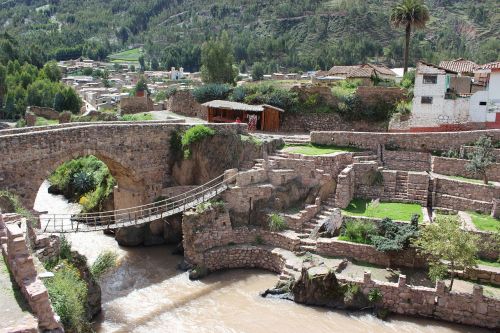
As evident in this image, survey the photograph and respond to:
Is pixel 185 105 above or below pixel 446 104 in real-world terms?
below

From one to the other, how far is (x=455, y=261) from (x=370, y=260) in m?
3.72

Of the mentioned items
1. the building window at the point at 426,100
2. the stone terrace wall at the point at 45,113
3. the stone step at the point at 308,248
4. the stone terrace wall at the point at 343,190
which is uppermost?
the building window at the point at 426,100

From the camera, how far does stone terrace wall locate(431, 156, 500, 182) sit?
2570 cm

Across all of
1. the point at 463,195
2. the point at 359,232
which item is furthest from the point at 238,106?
the point at 463,195

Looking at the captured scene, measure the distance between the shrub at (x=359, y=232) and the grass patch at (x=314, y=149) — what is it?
584 centimetres

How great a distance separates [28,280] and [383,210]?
17890mm

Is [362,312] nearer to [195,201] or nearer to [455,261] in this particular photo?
[455,261]

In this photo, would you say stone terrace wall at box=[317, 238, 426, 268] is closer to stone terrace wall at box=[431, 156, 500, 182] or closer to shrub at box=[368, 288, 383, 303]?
shrub at box=[368, 288, 383, 303]

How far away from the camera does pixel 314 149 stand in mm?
28703

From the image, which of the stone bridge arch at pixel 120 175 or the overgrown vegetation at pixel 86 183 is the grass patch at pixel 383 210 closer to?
the stone bridge arch at pixel 120 175

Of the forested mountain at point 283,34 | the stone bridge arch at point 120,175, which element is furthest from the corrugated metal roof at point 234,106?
Result: the forested mountain at point 283,34

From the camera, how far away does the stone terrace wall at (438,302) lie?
18766 millimetres

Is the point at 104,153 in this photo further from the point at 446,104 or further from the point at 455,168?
the point at 446,104

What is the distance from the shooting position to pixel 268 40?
98688mm
